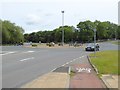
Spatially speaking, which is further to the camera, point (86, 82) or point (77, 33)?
point (77, 33)

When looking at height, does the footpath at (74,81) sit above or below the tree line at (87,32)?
below

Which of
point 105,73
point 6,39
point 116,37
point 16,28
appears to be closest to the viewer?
point 105,73

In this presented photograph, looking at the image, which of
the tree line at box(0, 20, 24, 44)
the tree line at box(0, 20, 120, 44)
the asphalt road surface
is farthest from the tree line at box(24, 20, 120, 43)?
the asphalt road surface

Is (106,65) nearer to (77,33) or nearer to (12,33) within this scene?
(12,33)

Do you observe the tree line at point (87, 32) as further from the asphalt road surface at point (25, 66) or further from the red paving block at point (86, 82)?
the red paving block at point (86, 82)

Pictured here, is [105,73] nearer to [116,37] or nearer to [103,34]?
[103,34]

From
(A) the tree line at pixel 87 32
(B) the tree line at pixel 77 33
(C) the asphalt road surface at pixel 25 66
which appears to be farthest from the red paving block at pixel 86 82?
(A) the tree line at pixel 87 32

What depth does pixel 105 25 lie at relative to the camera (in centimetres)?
17538

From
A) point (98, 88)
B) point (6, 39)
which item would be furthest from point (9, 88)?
point (6, 39)

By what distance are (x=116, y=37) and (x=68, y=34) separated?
2769 cm

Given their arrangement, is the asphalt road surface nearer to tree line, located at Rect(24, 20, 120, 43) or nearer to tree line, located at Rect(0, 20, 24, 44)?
tree line, located at Rect(0, 20, 24, 44)

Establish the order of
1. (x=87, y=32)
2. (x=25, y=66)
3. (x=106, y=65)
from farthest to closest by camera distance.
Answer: (x=87, y=32) < (x=25, y=66) < (x=106, y=65)

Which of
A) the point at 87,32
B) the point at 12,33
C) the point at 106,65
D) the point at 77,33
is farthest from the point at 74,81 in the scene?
the point at 77,33

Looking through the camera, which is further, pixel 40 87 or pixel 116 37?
pixel 116 37
